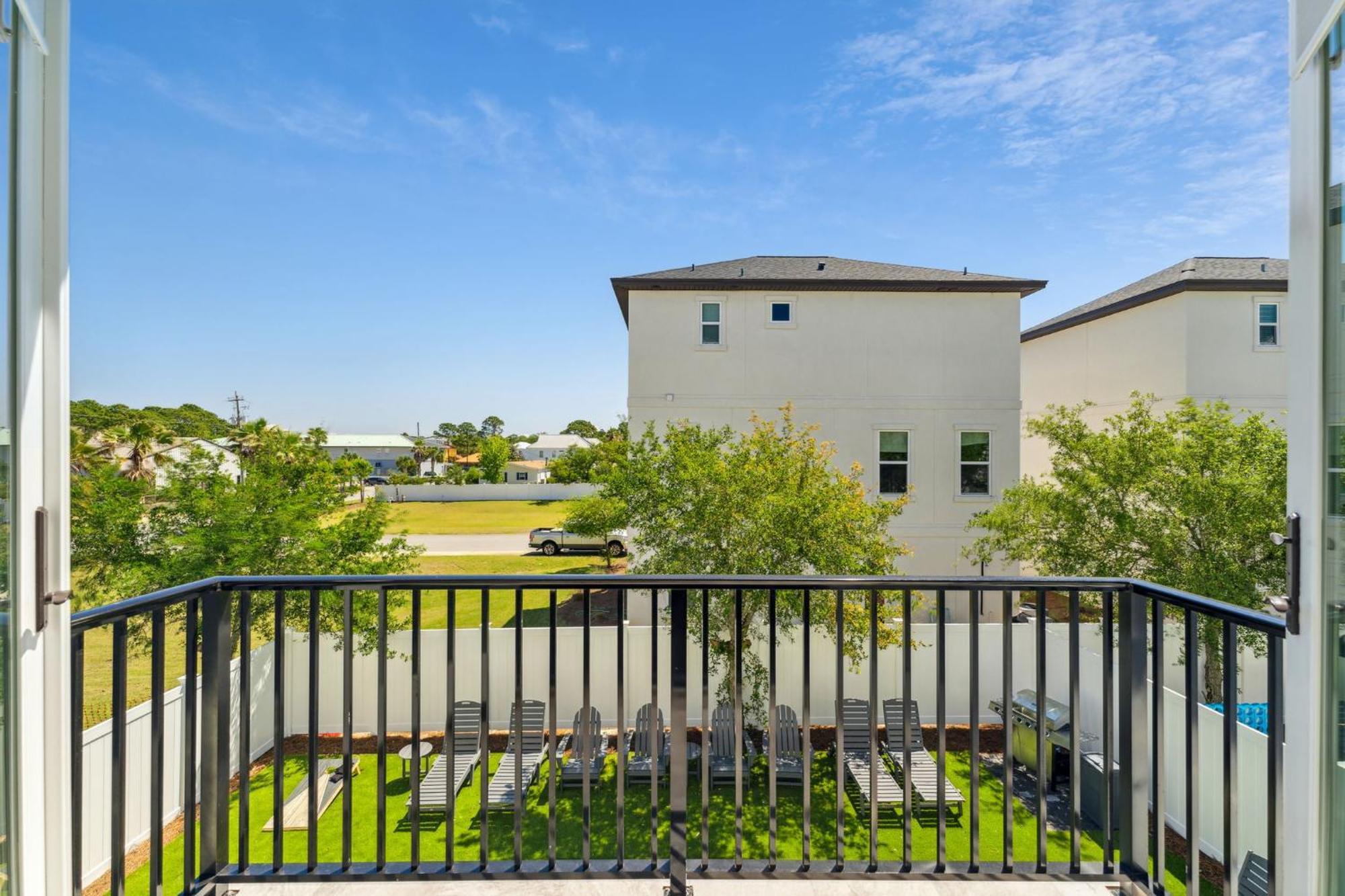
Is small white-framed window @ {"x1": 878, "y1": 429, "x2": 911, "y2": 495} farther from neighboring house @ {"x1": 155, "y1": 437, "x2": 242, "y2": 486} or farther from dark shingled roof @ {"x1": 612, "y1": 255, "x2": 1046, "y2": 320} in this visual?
neighboring house @ {"x1": 155, "y1": 437, "x2": 242, "y2": 486}

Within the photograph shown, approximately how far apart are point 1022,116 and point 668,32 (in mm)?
4317

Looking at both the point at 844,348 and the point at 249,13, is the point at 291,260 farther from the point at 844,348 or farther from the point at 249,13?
the point at 844,348

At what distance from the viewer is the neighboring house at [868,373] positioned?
10219 millimetres

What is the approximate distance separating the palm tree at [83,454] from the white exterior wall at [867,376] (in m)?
7.03

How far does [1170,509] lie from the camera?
21.7 ft

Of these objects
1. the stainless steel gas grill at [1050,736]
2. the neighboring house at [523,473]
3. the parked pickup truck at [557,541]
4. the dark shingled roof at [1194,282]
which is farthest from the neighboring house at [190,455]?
the neighboring house at [523,473]

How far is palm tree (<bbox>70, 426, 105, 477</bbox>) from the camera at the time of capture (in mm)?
7121

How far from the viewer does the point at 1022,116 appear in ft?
22.0

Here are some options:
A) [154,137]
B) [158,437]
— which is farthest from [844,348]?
[158,437]

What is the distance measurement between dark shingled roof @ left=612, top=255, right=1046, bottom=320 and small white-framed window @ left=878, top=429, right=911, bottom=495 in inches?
96.6

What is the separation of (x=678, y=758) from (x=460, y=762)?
20.2 feet

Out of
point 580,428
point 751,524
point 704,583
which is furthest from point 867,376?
point 580,428

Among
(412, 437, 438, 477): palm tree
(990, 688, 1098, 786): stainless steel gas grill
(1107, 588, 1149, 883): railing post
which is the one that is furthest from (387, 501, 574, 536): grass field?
(1107, 588, 1149, 883): railing post

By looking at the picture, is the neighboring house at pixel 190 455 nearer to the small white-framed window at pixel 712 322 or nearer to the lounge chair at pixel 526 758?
the lounge chair at pixel 526 758
